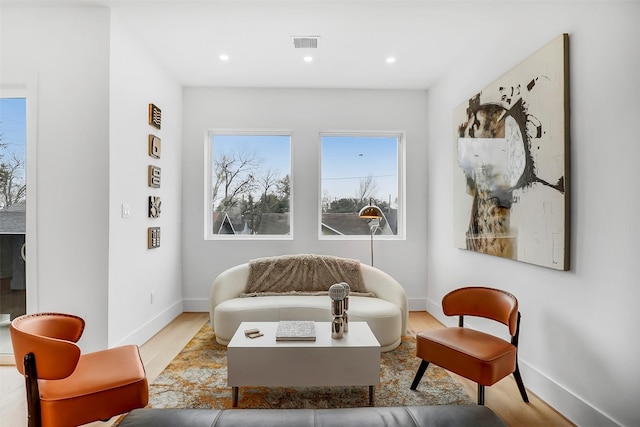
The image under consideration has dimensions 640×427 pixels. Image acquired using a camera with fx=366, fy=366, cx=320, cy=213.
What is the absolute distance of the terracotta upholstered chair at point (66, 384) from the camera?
1620 millimetres

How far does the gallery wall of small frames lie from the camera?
357 centimetres

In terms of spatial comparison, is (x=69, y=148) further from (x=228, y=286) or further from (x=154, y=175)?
(x=228, y=286)

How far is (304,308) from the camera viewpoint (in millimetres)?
3338

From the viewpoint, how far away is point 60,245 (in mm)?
2832

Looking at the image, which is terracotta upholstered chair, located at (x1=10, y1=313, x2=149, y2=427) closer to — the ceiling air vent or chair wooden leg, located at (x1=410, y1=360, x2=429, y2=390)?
chair wooden leg, located at (x1=410, y1=360, x2=429, y2=390)

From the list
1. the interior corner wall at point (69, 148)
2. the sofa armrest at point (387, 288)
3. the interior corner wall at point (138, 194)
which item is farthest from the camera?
the sofa armrest at point (387, 288)

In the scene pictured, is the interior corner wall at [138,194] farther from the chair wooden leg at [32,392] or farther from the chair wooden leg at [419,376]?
the chair wooden leg at [419,376]

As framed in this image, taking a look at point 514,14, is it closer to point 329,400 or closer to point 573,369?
point 573,369

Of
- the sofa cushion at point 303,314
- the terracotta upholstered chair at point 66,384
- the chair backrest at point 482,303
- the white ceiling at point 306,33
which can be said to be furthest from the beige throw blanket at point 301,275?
the white ceiling at point 306,33

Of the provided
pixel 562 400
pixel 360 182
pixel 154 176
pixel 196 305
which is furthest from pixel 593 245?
pixel 196 305

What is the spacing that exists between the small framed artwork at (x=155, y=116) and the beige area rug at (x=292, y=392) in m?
2.25

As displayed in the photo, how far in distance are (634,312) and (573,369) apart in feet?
1.93

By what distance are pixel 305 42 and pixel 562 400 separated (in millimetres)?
3337

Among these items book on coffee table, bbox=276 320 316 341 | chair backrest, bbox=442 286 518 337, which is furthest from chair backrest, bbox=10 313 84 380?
chair backrest, bbox=442 286 518 337
